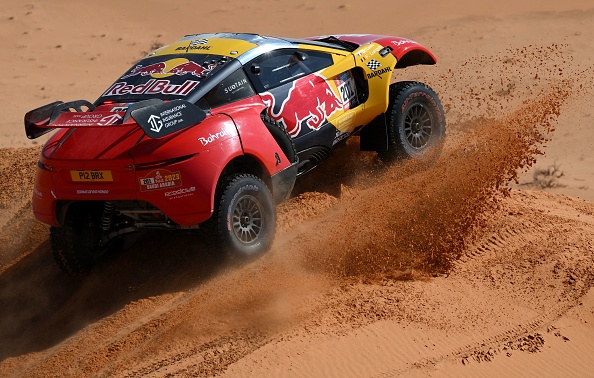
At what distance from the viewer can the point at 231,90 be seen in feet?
24.1

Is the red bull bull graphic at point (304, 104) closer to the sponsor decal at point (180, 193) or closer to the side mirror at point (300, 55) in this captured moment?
the side mirror at point (300, 55)

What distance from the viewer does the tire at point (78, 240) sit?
734 centimetres

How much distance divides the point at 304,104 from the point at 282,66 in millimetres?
388

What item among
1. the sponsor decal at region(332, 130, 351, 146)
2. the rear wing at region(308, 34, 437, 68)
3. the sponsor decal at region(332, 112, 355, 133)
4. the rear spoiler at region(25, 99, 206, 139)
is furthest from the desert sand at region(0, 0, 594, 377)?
the rear spoiler at region(25, 99, 206, 139)

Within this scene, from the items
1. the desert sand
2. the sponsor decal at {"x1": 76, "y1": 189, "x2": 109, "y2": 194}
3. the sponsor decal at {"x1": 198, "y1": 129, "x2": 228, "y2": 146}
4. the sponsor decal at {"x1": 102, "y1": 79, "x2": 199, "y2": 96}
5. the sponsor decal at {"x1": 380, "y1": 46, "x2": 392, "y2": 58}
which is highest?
the sponsor decal at {"x1": 102, "y1": 79, "x2": 199, "y2": 96}

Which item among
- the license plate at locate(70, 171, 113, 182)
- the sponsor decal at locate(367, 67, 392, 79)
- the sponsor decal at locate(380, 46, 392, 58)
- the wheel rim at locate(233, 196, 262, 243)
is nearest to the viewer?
the license plate at locate(70, 171, 113, 182)

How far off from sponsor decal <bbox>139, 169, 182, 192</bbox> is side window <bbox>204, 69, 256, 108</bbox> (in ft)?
2.90

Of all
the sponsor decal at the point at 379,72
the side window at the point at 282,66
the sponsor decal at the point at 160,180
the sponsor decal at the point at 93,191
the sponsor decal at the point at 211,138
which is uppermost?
the side window at the point at 282,66

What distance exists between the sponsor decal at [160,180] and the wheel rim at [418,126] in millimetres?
3083

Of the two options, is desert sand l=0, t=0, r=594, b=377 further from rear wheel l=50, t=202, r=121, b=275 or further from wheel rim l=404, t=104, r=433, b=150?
wheel rim l=404, t=104, r=433, b=150

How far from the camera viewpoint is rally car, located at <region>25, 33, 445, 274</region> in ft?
21.7

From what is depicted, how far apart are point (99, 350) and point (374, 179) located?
3.46 m

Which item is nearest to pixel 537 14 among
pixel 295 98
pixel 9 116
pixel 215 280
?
pixel 9 116

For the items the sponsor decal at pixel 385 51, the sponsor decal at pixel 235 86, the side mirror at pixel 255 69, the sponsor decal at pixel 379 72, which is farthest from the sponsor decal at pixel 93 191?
the sponsor decal at pixel 385 51
